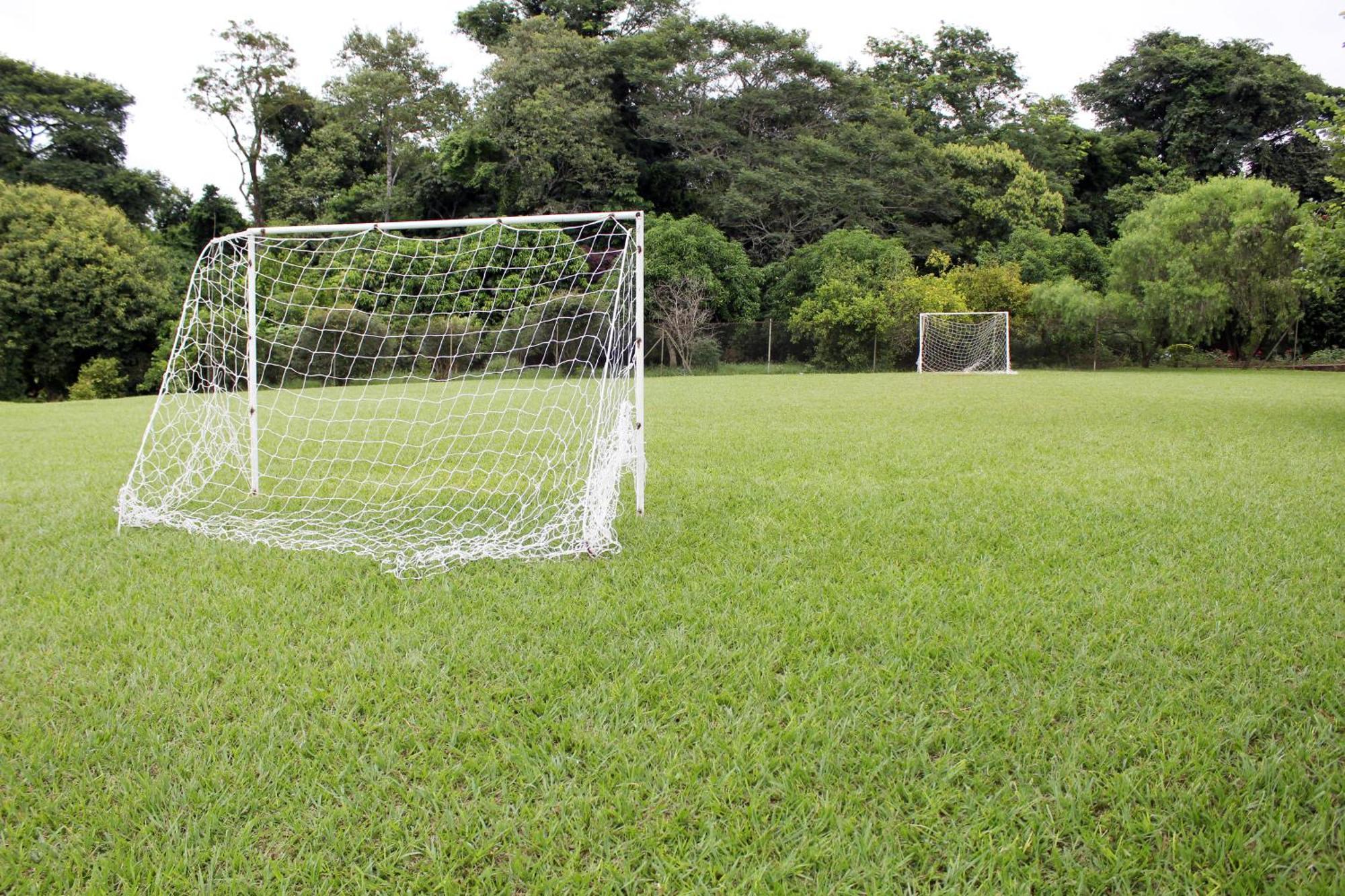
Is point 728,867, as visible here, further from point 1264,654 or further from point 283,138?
point 283,138

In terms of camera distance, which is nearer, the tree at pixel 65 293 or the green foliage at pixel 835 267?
the tree at pixel 65 293

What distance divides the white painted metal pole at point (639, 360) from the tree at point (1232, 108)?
106 feet

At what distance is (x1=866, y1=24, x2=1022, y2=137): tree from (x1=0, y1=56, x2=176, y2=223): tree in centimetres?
2589

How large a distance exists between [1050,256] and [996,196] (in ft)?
10.00

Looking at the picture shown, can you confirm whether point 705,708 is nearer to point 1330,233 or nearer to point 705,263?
point 1330,233

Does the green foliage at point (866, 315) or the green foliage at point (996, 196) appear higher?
the green foliage at point (996, 196)

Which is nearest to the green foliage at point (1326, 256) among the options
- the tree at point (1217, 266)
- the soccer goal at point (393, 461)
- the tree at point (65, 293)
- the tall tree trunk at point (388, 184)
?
the soccer goal at point (393, 461)

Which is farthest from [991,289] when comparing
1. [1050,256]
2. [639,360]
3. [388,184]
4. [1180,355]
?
[639,360]

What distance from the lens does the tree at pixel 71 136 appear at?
76.7 feet

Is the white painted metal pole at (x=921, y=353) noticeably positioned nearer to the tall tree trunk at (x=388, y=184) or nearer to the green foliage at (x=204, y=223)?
the tall tree trunk at (x=388, y=184)

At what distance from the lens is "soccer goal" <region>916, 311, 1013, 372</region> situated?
2080 centimetres

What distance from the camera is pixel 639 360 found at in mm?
3707

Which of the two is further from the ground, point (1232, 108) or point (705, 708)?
point (1232, 108)

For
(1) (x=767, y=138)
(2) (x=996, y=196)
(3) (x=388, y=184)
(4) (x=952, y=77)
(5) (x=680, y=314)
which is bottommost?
(5) (x=680, y=314)
